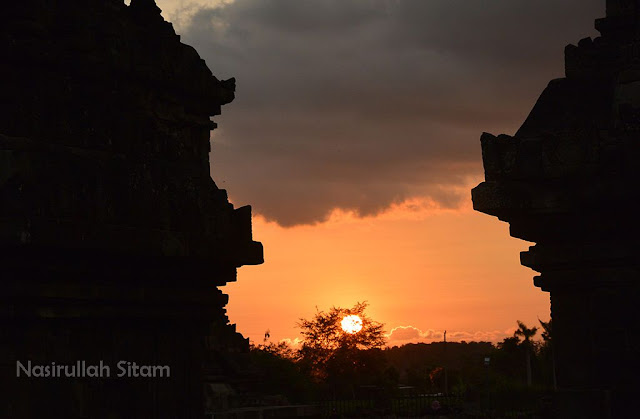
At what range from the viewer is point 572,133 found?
8.08m

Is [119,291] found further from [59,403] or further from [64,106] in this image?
[64,106]

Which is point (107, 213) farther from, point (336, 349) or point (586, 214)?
point (336, 349)

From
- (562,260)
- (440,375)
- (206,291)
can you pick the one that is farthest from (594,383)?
(440,375)

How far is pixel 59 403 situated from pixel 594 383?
5264 mm

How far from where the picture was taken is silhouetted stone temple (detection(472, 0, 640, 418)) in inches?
317

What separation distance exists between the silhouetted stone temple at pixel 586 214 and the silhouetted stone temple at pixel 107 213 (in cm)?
333

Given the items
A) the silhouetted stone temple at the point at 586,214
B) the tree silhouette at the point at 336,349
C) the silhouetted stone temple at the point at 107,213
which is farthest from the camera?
the tree silhouette at the point at 336,349

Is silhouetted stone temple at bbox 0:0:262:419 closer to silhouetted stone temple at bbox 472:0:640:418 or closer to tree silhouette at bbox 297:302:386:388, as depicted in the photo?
silhouetted stone temple at bbox 472:0:640:418

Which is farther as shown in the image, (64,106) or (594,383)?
(594,383)

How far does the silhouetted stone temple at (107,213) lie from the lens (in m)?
4.76

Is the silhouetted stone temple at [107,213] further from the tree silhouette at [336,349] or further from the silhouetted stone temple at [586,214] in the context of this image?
the tree silhouette at [336,349]

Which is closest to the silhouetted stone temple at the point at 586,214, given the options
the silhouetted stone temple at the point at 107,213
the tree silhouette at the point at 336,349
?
the silhouetted stone temple at the point at 107,213

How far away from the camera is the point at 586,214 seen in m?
8.36

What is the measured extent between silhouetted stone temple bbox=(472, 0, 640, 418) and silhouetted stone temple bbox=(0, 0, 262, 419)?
333 cm
